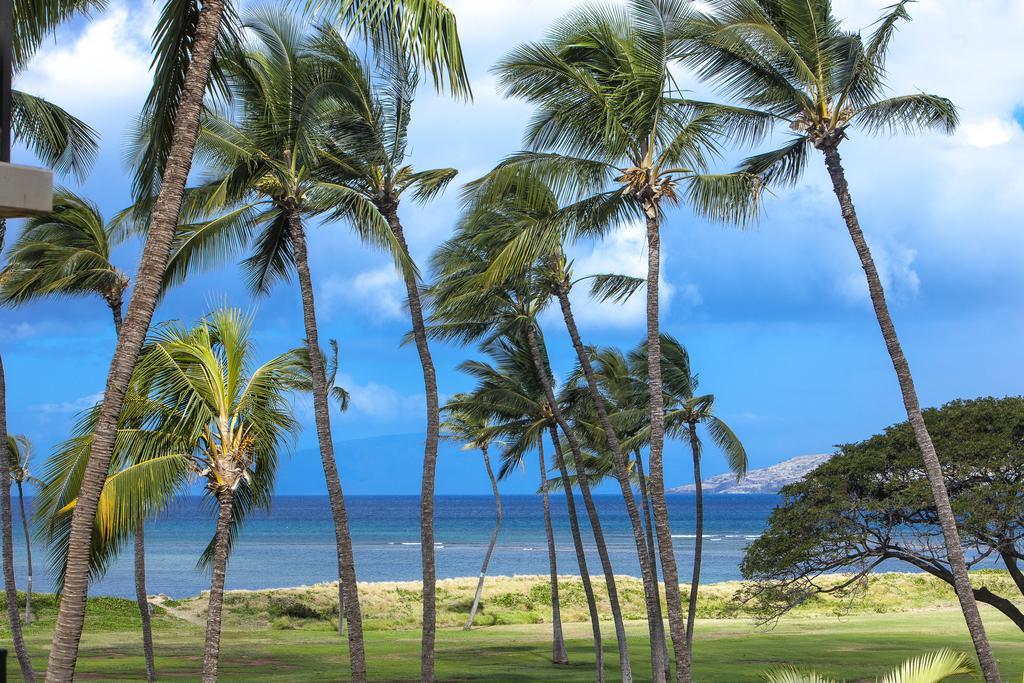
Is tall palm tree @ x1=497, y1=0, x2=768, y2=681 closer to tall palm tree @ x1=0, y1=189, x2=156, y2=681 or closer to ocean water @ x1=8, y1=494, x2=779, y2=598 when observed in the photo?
tall palm tree @ x1=0, y1=189, x2=156, y2=681

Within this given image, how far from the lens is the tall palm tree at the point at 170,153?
8.60 meters

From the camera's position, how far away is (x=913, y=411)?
1631 centimetres

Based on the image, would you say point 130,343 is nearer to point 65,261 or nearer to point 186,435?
point 186,435

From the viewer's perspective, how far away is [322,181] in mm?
19312

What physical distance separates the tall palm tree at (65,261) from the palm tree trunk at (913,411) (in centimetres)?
1394

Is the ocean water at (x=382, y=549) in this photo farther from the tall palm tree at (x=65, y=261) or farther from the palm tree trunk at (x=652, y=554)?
the tall palm tree at (x=65, y=261)

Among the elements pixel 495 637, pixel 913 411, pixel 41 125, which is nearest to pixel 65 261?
pixel 41 125

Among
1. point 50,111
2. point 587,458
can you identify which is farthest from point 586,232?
point 587,458

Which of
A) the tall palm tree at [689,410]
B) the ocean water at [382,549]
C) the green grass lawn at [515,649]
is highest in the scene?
the tall palm tree at [689,410]

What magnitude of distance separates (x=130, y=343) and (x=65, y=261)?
13.0 meters

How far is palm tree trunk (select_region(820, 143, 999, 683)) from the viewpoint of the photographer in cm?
1588

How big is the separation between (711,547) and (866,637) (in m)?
71.6

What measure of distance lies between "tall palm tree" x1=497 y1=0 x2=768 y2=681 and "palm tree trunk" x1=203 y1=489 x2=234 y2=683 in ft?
21.5

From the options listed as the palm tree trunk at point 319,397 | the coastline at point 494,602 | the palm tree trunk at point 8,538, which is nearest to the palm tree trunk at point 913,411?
the palm tree trunk at point 319,397
